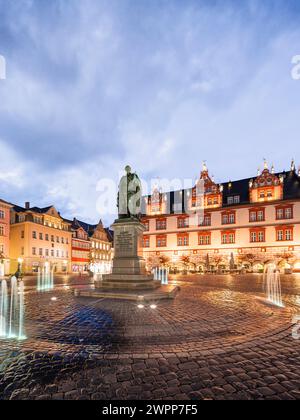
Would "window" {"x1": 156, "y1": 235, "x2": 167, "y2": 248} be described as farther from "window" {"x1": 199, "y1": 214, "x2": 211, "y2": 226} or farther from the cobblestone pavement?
the cobblestone pavement

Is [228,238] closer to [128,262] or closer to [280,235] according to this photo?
[280,235]

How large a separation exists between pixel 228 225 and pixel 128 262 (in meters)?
32.5

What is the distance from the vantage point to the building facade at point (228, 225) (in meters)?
36.9

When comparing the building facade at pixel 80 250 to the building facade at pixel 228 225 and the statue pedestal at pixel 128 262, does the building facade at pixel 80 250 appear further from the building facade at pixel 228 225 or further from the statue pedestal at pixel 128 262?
the statue pedestal at pixel 128 262

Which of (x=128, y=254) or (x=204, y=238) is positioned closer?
(x=128, y=254)

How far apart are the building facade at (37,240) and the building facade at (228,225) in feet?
62.3

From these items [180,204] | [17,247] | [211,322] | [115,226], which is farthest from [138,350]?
[17,247]

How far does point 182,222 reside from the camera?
4491 centimetres

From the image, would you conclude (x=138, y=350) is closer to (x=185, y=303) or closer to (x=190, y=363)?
(x=190, y=363)

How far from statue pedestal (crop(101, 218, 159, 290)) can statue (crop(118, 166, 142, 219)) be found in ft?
1.67

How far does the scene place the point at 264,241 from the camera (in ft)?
125

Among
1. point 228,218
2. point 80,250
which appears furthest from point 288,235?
point 80,250

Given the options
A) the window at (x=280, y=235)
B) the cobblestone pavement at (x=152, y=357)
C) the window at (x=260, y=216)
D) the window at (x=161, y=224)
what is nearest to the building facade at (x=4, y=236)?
the window at (x=161, y=224)

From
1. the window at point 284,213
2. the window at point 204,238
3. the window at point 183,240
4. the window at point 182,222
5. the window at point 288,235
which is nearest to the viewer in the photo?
the window at point 288,235
